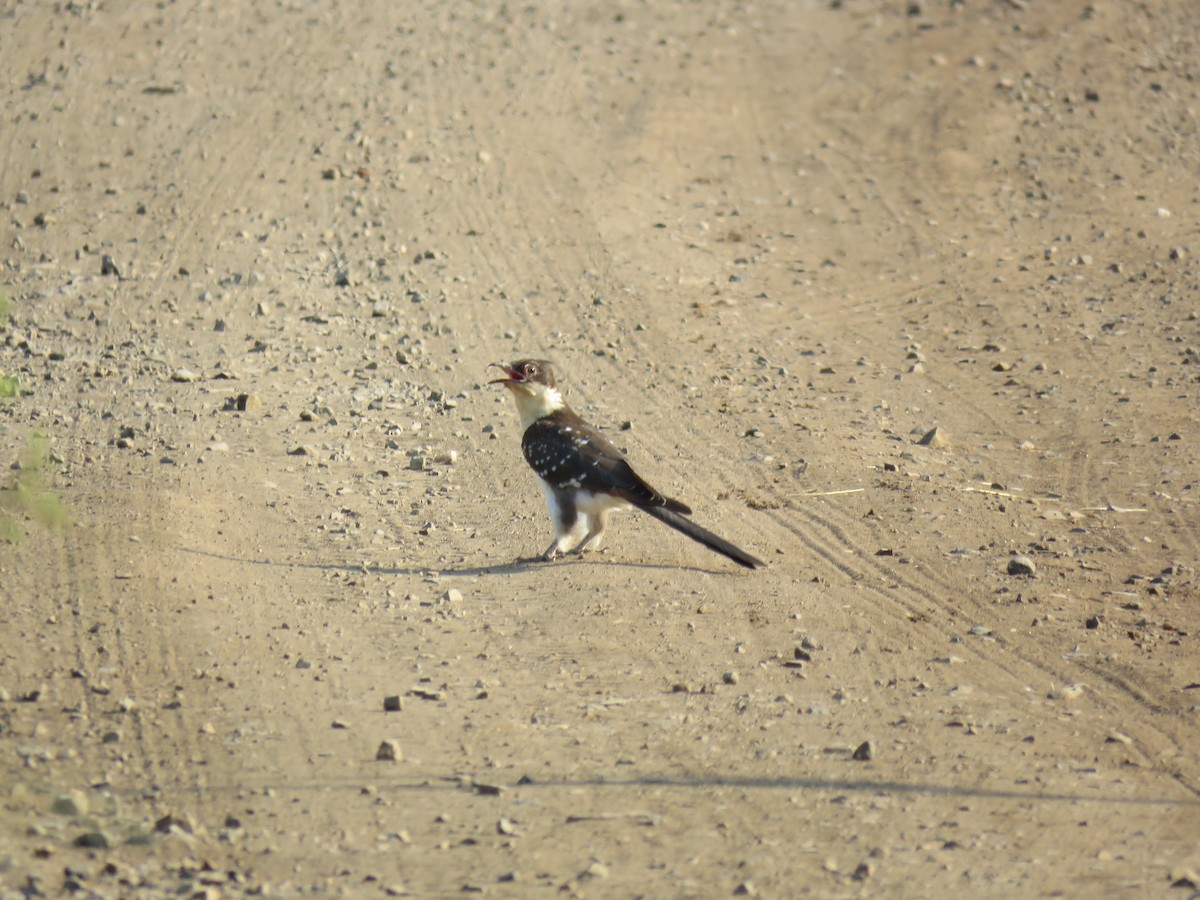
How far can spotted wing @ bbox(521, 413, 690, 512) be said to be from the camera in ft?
25.0

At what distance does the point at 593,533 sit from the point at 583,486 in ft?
1.07

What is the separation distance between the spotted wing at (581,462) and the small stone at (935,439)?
2.46m

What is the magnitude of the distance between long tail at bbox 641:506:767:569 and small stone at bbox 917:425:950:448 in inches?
89.5

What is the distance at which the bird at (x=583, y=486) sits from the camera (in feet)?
24.9

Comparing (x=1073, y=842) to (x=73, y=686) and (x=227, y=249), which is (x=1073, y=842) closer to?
(x=73, y=686)

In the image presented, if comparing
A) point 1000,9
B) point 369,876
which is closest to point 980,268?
point 1000,9

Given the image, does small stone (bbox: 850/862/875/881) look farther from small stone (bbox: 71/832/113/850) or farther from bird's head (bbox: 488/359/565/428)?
bird's head (bbox: 488/359/565/428)

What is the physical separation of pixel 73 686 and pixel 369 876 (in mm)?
1816

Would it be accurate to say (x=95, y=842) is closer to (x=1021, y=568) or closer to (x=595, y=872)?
(x=595, y=872)

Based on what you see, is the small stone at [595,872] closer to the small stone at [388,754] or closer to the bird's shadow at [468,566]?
the small stone at [388,754]

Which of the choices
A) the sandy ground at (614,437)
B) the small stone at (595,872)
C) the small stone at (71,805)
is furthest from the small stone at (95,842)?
the small stone at (595,872)

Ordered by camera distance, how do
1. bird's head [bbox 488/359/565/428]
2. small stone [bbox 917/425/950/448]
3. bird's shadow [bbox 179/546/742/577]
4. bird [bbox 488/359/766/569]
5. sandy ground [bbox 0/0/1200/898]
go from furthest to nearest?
small stone [bbox 917/425/950/448] → bird's head [bbox 488/359/565/428] → bird [bbox 488/359/766/569] → bird's shadow [bbox 179/546/742/577] → sandy ground [bbox 0/0/1200/898]

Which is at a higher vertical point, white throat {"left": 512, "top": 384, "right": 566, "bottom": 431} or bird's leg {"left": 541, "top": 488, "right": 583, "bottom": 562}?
white throat {"left": 512, "top": 384, "right": 566, "bottom": 431}

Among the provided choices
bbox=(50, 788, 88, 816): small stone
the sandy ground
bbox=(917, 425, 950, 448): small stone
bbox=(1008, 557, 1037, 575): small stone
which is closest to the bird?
the sandy ground
